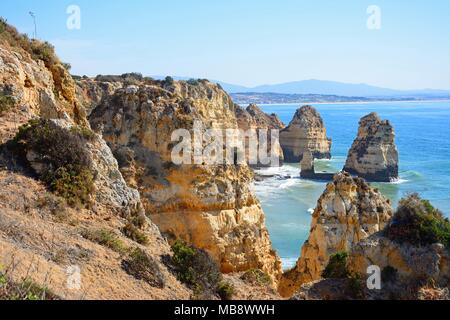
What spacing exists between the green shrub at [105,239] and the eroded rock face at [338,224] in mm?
11478

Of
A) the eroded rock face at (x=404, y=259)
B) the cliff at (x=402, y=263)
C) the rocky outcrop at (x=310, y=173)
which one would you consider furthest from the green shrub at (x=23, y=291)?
the rocky outcrop at (x=310, y=173)

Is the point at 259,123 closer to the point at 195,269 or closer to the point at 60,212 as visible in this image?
the point at 195,269

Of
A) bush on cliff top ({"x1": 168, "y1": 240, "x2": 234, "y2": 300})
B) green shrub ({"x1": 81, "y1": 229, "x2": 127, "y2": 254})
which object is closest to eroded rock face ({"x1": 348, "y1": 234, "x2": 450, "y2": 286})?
bush on cliff top ({"x1": 168, "y1": 240, "x2": 234, "y2": 300})

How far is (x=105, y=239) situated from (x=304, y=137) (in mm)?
77489

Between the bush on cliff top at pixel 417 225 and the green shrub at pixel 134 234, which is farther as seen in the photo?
the green shrub at pixel 134 234

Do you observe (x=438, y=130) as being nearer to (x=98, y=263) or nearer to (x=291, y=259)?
(x=291, y=259)

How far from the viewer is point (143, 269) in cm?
1039

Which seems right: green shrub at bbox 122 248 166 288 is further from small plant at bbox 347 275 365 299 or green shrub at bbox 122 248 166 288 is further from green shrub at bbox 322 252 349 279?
green shrub at bbox 322 252 349 279

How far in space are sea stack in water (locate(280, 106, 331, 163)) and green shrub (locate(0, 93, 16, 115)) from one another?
2872 inches

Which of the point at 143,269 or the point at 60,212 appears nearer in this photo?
the point at 143,269

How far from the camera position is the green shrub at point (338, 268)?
37.7 ft

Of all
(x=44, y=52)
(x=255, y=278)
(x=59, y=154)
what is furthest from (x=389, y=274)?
(x=44, y=52)

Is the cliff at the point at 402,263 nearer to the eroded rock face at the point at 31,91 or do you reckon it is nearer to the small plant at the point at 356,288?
the small plant at the point at 356,288

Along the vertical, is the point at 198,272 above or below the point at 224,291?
above
